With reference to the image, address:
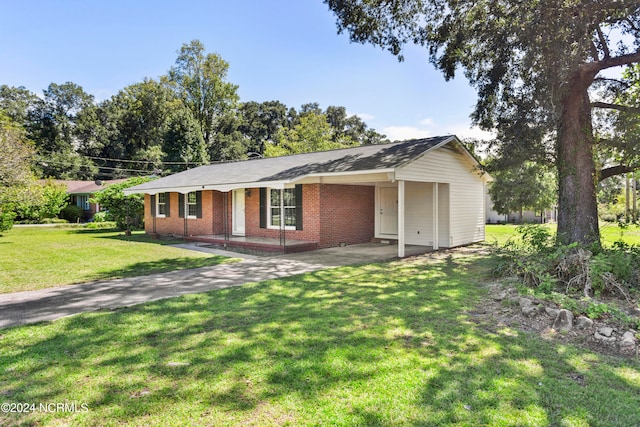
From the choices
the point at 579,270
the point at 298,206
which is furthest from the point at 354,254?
the point at 579,270

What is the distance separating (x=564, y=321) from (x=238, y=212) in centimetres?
1348

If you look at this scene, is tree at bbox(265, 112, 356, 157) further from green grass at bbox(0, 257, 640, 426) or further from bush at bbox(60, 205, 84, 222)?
green grass at bbox(0, 257, 640, 426)

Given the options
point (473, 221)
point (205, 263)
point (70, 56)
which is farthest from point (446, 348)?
point (70, 56)

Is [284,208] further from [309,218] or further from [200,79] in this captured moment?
[200,79]

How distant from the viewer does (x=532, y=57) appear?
8562 millimetres

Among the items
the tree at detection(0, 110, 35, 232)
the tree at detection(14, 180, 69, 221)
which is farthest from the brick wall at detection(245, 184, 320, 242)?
the tree at detection(14, 180, 69, 221)

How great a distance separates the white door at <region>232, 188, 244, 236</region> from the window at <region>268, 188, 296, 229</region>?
77.3 inches

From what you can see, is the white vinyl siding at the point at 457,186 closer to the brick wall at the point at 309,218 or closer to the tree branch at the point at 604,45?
the brick wall at the point at 309,218

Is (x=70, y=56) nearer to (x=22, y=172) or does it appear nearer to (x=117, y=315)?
(x=22, y=172)

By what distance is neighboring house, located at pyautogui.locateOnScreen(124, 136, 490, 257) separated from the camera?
491 inches

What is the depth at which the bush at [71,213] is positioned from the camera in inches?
1275

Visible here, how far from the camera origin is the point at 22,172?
51.7ft

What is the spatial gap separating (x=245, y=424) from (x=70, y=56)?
42863 mm

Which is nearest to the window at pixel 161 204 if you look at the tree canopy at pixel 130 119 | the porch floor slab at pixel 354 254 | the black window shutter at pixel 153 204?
the black window shutter at pixel 153 204
